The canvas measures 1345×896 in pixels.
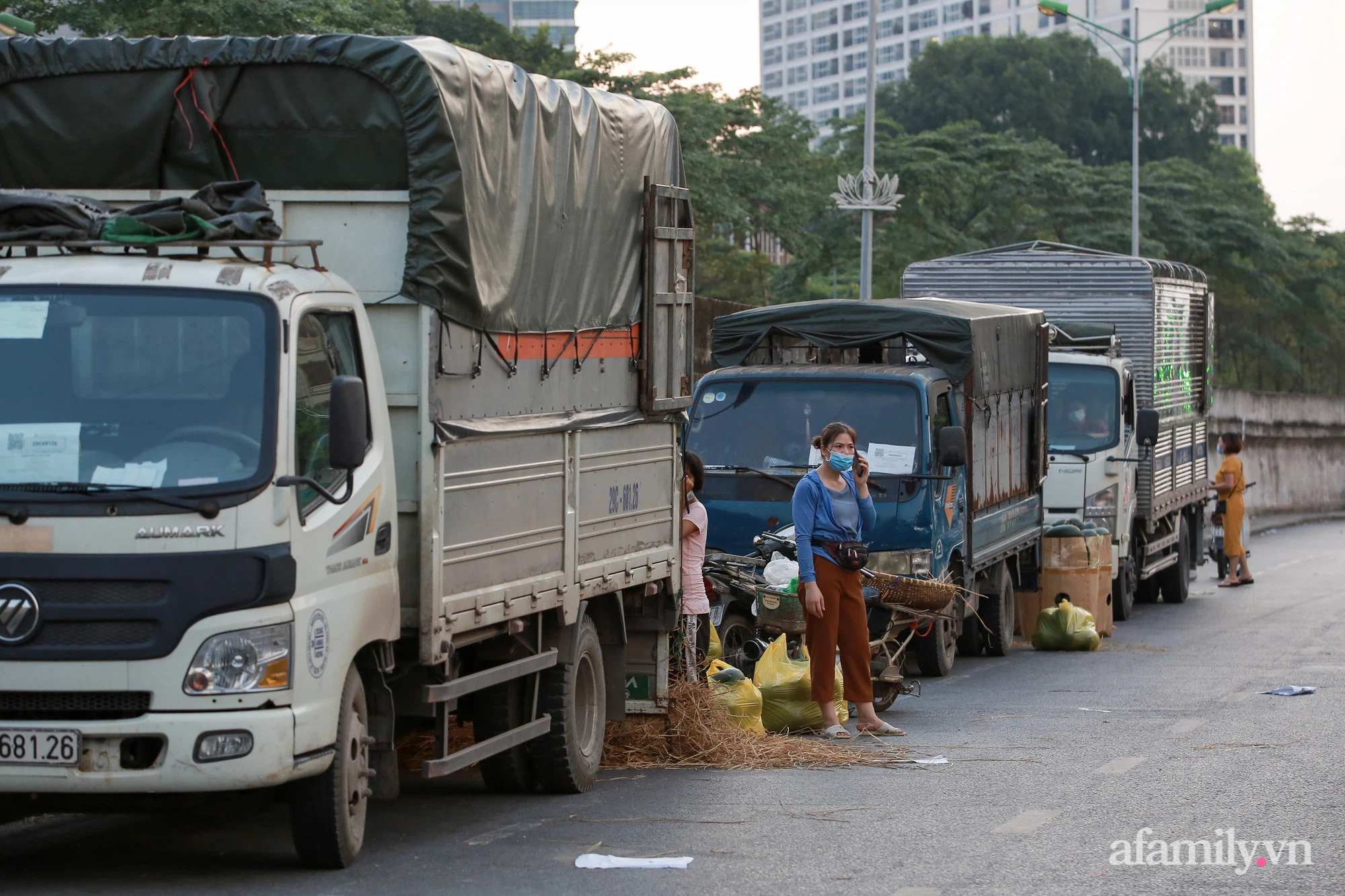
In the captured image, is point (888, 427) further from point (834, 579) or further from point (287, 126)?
point (287, 126)

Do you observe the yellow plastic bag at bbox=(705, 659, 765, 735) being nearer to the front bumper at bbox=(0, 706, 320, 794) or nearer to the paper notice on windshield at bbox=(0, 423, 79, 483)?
the front bumper at bbox=(0, 706, 320, 794)

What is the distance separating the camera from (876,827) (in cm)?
787

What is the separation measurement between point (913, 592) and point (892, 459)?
132 cm

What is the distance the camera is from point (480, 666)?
27.2ft

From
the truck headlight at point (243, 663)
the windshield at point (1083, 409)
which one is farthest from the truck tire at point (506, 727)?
the windshield at point (1083, 409)

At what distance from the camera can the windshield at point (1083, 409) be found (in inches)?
793

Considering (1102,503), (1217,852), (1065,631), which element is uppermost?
(1102,503)

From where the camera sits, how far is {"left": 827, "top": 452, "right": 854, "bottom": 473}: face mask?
35.3ft

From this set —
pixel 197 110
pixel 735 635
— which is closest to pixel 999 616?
pixel 735 635

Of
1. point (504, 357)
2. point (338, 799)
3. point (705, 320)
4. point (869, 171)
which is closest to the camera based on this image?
point (338, 799)

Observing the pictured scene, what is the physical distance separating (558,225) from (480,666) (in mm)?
2094

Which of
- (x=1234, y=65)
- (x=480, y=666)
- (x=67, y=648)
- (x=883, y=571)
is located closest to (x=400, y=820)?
(x=480, y=666)

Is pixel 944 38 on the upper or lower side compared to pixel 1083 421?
upper

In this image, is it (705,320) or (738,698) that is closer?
(738,698)
